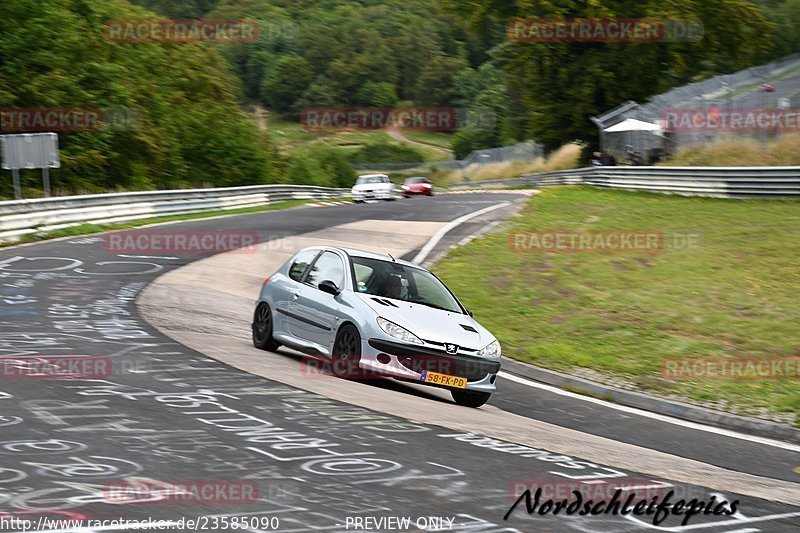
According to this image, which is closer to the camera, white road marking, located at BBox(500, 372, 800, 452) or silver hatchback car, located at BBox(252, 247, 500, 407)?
white road marking, located at BBox(500, 372, 800, 452)

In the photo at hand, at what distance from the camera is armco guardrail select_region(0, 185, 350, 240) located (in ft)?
78.7

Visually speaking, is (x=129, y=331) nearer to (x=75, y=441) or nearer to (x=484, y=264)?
(x=75, y=441)

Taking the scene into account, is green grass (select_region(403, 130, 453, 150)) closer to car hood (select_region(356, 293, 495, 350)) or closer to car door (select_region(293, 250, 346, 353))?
car door (select_region(293, 250, 346, 353))

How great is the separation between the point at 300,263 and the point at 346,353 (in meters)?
2.27

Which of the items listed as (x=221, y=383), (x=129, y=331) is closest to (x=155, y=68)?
(x=129, y=331)

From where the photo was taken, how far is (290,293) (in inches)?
489

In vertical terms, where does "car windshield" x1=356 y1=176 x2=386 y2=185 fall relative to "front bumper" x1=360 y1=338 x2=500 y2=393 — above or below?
above

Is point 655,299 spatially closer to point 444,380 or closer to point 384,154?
point 444,380

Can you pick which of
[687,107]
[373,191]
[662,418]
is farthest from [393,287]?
[373,191]

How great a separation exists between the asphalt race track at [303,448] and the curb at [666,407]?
1.39ft

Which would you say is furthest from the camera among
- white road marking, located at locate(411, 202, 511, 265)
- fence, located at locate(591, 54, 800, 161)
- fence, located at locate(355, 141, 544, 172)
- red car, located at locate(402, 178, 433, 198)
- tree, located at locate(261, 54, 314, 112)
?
tree, located at locate(261, 54, 314, 112)

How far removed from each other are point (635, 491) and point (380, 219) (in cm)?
2442

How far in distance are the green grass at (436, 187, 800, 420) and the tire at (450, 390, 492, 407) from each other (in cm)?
251

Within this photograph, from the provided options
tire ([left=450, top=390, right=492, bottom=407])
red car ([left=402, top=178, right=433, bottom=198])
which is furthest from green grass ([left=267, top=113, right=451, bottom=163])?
tire ([left=450, top=390, right=492, bottom=407])
